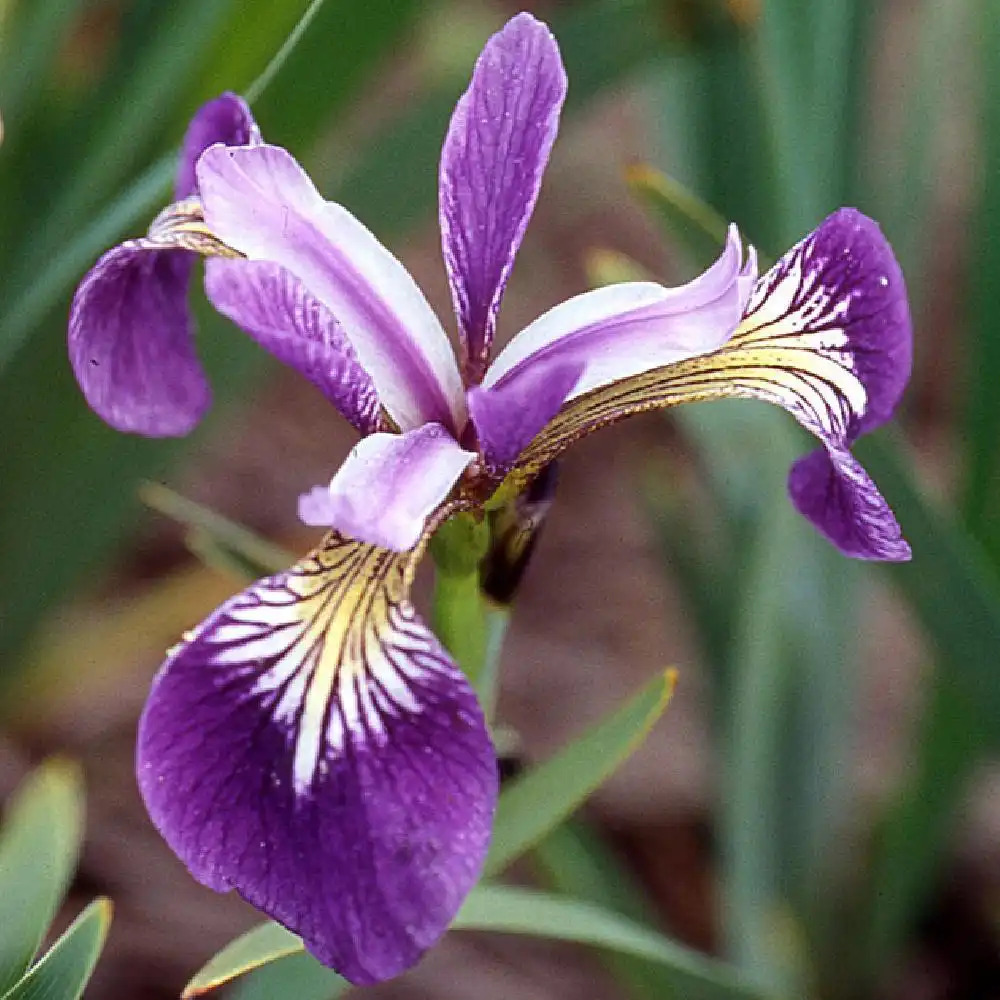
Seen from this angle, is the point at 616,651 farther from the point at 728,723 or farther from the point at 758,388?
the point at 758,388

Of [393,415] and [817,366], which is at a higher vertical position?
[393,415]

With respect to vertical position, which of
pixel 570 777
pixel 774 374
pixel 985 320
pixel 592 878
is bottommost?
pixel 592 878

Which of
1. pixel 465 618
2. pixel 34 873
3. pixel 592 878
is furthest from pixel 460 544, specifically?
pixel 592 878

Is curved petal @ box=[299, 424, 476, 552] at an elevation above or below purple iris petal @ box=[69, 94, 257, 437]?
below

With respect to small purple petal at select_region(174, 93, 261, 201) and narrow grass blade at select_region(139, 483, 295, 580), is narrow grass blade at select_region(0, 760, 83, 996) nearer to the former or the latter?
narrow grass blade at select_region(139, 483, 295, 580)

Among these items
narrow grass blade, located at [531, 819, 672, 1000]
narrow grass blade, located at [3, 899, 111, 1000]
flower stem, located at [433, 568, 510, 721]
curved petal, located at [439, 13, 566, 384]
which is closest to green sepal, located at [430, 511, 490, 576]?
flower stem, located at [433, 568, 510, 721]

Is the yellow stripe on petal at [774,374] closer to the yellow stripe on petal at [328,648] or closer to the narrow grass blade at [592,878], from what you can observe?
the yellow stripe on petal at [328,648]

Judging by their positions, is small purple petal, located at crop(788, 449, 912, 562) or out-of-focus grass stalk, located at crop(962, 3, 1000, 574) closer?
small purple petal, located at crop(788, 449, 912, 562)

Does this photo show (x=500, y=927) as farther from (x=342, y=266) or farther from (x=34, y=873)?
(x=342, y=266)
